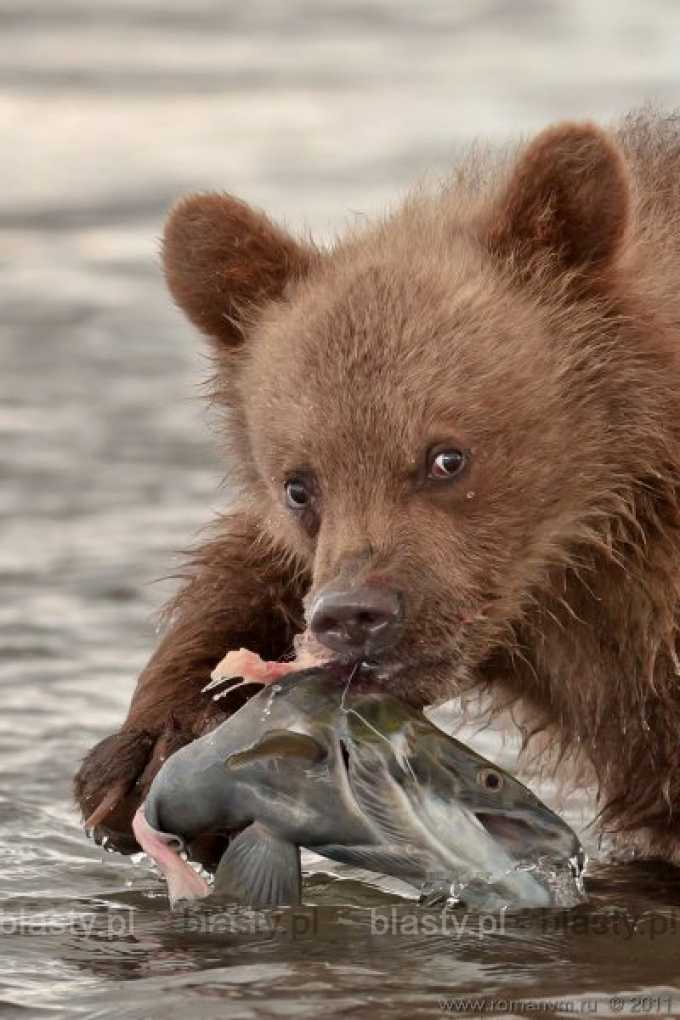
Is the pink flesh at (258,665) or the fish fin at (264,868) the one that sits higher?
the pink flesh at (258,665)

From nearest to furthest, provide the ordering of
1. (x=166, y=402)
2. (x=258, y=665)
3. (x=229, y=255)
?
1. (x=258, y=665)
2. (x=229, y=255)
3. (x=166, y=402)

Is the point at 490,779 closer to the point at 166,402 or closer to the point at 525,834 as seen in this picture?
the point at 525,834

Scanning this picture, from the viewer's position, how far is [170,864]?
6820 mm

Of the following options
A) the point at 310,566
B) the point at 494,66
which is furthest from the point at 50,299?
the point at 310,566

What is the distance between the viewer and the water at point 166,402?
22.0 feet

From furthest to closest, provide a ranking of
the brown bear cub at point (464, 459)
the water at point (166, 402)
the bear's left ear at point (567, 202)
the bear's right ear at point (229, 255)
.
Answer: the bear's right ear at point (229, 255) < the bear's left ear at point (567, 202) < the brown bear cub at point (464, 459) < the water at point (166, 402)

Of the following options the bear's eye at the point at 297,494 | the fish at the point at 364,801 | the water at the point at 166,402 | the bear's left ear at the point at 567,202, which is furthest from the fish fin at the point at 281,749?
the bear's left ear at the point at 567,202

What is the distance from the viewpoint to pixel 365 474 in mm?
6824

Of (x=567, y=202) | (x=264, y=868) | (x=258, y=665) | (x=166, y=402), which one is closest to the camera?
(x=264, y=868)

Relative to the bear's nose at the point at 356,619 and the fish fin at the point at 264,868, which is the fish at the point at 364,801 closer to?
the fish fin at the point at 264,868

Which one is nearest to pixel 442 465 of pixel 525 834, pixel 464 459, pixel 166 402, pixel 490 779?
pixel 464 459

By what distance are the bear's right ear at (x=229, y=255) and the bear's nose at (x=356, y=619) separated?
1.32 m

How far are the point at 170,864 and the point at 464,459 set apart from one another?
1.22 m

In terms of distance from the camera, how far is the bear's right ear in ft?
24.5
